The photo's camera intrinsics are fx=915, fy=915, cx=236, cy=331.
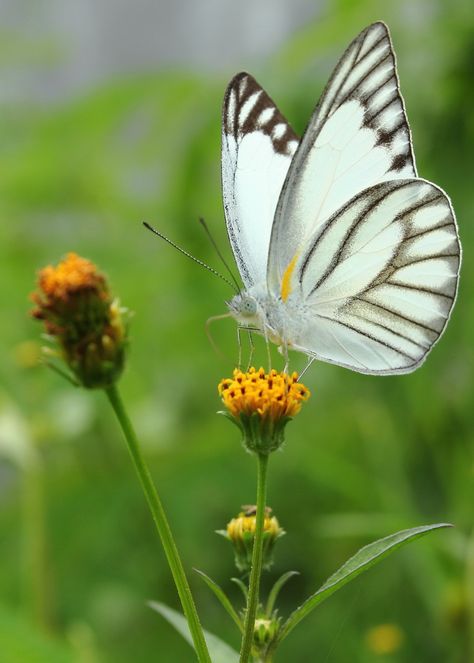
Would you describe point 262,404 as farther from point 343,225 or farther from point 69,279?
point 343,225

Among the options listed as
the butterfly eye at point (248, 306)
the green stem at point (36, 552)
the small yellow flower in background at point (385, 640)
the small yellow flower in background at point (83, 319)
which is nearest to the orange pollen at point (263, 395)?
the small yellow flower in background at point (83, 319)

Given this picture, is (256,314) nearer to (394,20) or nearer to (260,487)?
(260,487)

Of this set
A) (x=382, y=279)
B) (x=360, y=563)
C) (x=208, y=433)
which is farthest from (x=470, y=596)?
(x=360, y=563)

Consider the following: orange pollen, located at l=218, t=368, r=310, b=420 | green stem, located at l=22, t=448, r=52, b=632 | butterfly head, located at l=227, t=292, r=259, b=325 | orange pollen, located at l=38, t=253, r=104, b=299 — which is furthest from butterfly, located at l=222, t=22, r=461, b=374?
green stem, located at l=22, t=448, r=52, b=632

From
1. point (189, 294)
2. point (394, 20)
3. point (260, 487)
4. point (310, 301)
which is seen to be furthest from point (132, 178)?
point (260, 487)

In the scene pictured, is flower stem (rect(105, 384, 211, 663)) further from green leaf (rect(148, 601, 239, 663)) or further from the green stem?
the green stem
